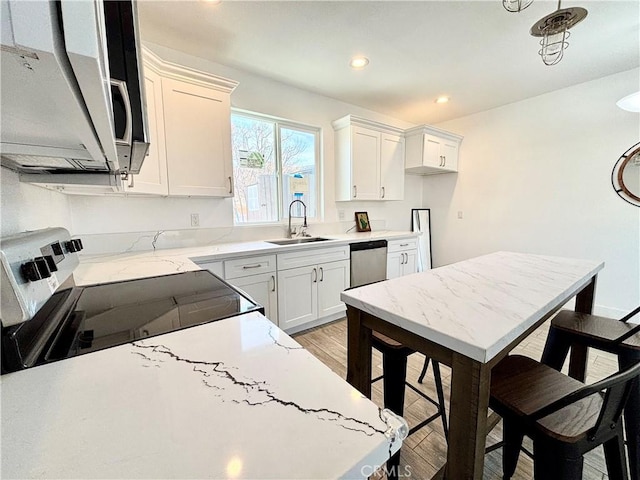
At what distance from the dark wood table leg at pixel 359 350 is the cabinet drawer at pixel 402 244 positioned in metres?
2.21

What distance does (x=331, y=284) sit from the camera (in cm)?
277

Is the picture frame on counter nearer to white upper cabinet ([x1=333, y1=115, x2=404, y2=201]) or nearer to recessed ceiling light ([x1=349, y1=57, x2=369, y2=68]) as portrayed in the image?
white upper cabinet ([x1=333, y1=115, x2=404, y2=201])

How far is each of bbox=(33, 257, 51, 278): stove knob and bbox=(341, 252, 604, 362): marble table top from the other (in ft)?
3.08

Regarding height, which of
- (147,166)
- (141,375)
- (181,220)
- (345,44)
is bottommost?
(141,375)

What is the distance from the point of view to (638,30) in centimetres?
211

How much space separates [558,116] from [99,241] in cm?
489

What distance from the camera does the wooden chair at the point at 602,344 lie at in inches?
44.2

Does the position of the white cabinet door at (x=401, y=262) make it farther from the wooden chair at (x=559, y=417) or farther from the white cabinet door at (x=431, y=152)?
the wooden chair at (x=559, y=417)

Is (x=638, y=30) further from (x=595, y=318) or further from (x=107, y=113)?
(x=107, y=113)

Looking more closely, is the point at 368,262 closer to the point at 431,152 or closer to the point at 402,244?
the point at 402,244

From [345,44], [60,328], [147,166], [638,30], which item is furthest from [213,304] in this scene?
[638,30]

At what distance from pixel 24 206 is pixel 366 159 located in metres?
3.10

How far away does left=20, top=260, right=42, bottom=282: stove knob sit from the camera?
590 millimetres

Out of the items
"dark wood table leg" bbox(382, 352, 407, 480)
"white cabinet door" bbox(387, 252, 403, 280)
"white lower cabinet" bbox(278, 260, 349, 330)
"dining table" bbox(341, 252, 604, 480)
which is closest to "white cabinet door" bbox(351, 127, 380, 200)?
"white cabinet door" bbox(387, 252, 403, 280)
